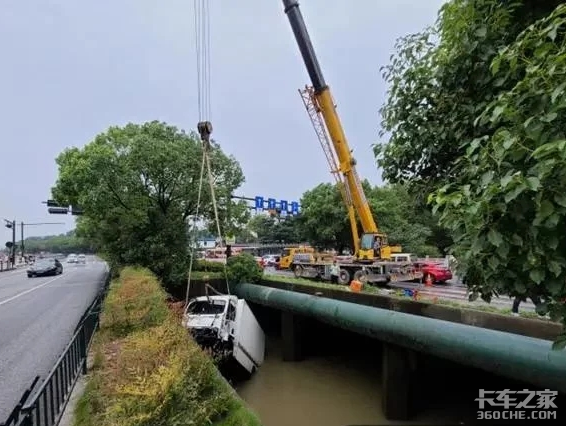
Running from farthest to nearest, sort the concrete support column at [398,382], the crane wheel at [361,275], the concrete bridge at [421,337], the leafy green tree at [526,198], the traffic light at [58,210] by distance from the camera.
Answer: the traffic light at [58,210] < the crane wheel at [361,275] < the concrete support column at [398,382] < the concrete bridge at [421,337] < the leafy green tree at [526,198]

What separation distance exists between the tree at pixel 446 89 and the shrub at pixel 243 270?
11531mm

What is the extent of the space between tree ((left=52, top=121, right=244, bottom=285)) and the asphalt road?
110 inches

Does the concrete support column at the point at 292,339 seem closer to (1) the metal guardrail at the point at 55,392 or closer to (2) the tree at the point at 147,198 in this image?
(2) the tree at the point at 147,198

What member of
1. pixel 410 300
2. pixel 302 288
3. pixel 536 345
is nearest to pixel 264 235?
pixel 302 288

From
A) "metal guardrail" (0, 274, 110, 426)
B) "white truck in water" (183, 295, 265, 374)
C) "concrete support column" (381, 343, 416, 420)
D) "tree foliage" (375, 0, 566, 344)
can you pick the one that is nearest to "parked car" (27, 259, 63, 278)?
"white truck in water" (183, 295, 265, 374)

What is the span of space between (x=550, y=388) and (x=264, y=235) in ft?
213

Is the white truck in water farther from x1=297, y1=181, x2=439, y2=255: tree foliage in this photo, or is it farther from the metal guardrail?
x1=297, y1=181, x2=439, y2=255: tree foliage

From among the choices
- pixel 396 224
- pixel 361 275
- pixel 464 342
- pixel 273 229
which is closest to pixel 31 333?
pixel 464 342

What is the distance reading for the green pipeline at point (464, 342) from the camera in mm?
5262

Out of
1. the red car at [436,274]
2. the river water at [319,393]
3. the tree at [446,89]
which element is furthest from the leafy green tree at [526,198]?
the red car at [436,274]

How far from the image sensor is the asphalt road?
22.4 feet

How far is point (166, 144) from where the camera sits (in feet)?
60.4

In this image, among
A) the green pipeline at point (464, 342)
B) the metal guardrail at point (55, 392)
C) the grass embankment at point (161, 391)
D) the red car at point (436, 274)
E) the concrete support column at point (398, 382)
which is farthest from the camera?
the red car at point (436, 274)

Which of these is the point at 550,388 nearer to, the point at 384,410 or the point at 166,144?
the point at 384,410
